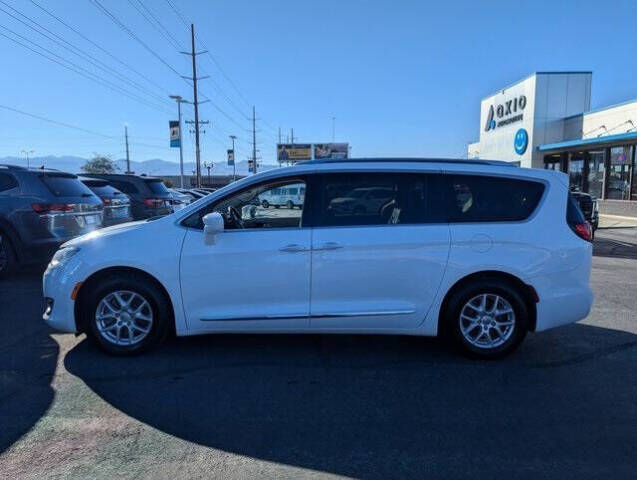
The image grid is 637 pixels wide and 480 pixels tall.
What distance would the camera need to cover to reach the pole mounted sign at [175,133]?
39800 millimetres

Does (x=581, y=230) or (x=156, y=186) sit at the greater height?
(x=156, y=186)

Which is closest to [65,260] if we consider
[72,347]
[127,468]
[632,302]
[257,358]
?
[72,347]

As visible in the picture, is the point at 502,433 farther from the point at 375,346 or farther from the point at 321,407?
the point at 375,346

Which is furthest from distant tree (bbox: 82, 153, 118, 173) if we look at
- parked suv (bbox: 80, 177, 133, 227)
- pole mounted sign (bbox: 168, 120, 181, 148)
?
parked suv (bbox: 80, 177, 133, 227)

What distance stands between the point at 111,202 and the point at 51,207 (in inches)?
94.9

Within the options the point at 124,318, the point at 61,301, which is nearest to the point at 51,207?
the point at 61,301

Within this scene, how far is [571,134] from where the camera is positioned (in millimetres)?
30844

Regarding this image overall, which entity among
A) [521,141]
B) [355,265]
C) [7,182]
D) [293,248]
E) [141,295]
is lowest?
[141,295]

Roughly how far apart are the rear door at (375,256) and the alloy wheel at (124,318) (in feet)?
5.10

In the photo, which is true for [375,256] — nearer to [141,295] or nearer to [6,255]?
[141,295]

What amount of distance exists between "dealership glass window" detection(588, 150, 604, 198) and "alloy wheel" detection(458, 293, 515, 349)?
2730 centimetres

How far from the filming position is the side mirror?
4496mm

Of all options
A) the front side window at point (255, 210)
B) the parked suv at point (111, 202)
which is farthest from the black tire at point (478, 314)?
the parked suv at point (111, 202)

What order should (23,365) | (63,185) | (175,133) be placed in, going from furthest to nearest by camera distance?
(175,133) → (63,185) → (23,365)
